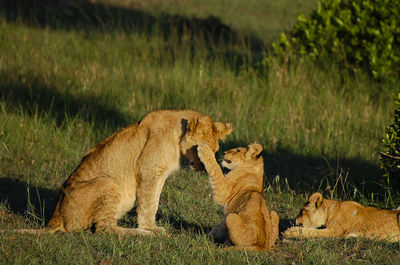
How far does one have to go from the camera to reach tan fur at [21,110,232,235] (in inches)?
206

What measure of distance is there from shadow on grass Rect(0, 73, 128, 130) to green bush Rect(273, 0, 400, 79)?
148 inches

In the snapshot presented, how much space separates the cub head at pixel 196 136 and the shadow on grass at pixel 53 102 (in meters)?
3.73

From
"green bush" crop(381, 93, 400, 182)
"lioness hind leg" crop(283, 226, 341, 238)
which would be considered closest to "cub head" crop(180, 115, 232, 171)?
"lioness hind leg" crop(283, 226, 341, 238)

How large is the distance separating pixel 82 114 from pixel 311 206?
4.81m

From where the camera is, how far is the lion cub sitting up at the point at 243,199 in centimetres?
488

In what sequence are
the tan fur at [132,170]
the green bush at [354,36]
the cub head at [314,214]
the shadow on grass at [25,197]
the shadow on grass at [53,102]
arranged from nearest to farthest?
the tan fur at [132,170] < the cub head at [314,214] < the shadow on grass at [25,197] < the shadow on grass at [53,102] < the green bush at [354,36]

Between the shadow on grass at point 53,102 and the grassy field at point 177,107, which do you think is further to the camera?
the shadow on grass at point 53,102

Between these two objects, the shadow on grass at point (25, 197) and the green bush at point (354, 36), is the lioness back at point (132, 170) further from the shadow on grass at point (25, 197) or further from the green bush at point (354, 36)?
the green bush at point (354, 36)

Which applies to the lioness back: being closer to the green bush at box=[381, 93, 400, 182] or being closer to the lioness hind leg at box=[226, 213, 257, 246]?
the lioness hind leg at box=[226, 213, 257, 246]

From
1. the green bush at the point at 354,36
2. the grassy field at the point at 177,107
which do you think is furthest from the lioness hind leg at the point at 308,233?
the green bush at the point at 354,36

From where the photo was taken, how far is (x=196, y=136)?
Answer: 5.44m

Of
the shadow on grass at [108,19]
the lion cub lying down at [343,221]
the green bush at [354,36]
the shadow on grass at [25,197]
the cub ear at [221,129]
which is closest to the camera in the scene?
the lion cub lying down at [343,221]

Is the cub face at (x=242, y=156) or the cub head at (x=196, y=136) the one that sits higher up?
the cub head at (x=196, y=136)

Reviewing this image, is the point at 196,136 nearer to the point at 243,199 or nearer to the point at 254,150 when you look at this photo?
the point at 254,150
